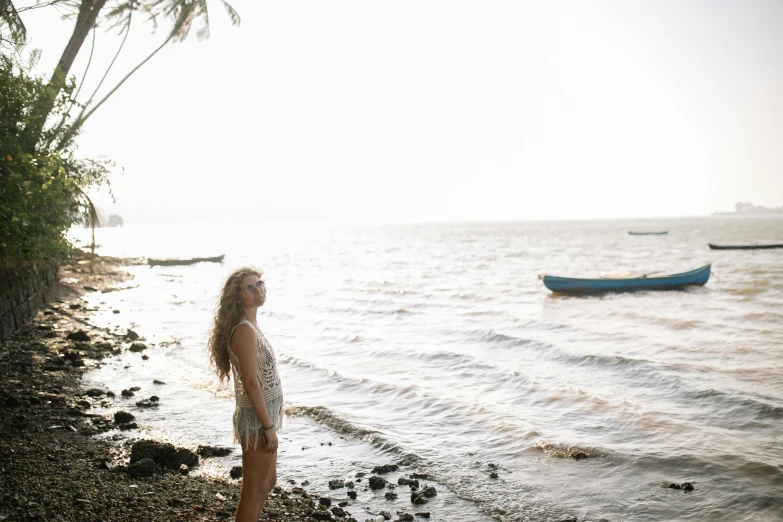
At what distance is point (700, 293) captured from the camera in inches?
986

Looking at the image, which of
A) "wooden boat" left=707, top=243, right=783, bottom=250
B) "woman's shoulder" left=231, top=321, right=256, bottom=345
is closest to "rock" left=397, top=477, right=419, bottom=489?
"woman's shoulder" left=231, top=321, right=256, bottom=345

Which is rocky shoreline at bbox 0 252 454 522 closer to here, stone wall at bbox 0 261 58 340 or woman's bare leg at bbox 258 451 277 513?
woman's bare leg at bbox 258 451 277 513

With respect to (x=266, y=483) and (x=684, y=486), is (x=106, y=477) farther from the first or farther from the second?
(x=684, y=486)

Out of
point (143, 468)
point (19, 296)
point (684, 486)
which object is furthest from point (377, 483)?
point (19, 296)

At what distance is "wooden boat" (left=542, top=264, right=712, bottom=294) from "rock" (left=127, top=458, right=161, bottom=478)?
21291 mm

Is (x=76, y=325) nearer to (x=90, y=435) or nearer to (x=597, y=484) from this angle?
(x=90, y=435)

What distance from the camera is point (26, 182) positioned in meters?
9.67

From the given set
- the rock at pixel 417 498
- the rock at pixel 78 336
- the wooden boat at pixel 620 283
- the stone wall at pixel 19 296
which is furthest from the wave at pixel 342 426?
the wooden boat at pixel 620 283

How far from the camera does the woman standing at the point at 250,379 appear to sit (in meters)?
3.77

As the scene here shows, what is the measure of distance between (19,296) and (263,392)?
11.1 m

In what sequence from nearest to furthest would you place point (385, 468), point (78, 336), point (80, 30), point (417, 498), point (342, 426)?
1. point (417, 498)
2. point (385, 468)
3. point (342, 426)
4. point (78, 336)
5. point (80, 30)

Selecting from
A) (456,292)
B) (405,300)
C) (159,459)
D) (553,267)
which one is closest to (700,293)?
(456,292)

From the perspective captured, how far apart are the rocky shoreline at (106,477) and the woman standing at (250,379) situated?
4.73ft

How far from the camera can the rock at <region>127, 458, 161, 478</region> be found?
5.77 meters
